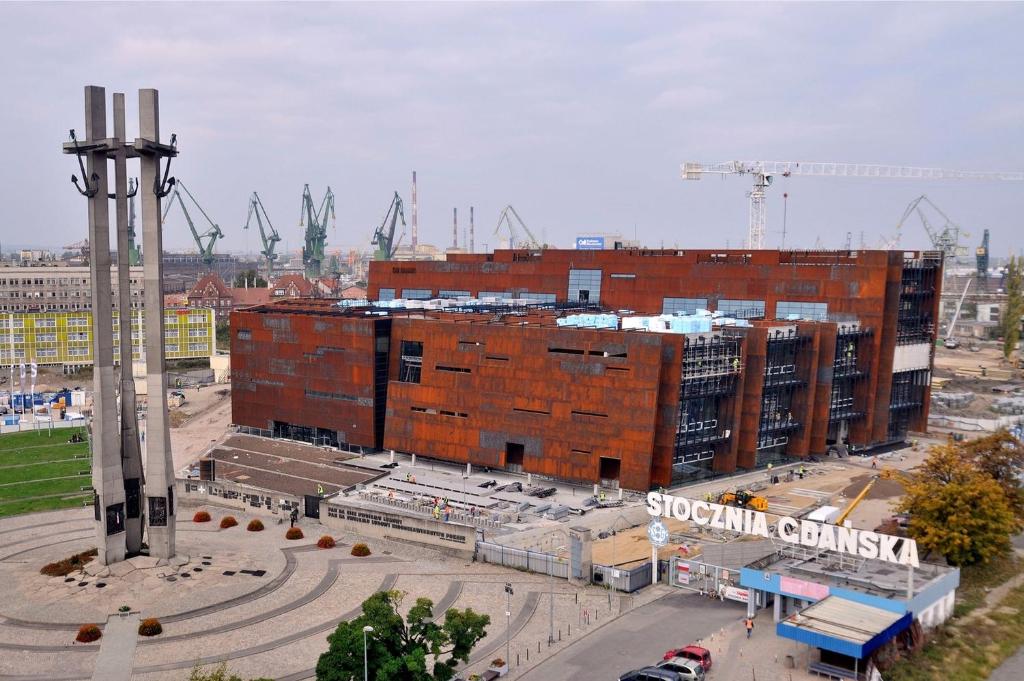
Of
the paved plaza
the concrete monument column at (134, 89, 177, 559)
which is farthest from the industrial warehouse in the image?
the concrete monument column at (134, 89, 177, 559)

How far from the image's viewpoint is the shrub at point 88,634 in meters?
48.8

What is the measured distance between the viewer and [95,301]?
185 ft

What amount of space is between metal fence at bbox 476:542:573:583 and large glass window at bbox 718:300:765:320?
52803 millimetres

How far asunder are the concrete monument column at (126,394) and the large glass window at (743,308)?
68.6 meters

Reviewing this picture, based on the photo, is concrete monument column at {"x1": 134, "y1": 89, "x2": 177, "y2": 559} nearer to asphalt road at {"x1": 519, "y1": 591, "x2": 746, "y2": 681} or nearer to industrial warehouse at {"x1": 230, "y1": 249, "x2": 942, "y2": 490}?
asphalt road at {"x1": 519, "y1": 591, "x2": 746, "y2": 681}

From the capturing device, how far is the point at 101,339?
55625 mm

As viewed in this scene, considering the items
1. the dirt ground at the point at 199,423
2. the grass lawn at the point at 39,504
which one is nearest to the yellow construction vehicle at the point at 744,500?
the grass lawn at the point at 39,504

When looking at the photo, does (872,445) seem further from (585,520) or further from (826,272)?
(585,520)

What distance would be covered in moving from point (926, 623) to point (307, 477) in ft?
181

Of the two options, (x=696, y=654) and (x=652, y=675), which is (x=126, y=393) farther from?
(x=696, y=654)

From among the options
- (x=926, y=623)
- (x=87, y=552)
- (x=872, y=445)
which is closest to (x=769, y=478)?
(x=872, y=445)

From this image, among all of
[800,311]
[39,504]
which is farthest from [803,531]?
[39,504]

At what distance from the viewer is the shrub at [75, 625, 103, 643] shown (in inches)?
1923

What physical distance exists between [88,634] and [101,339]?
55.2ft
